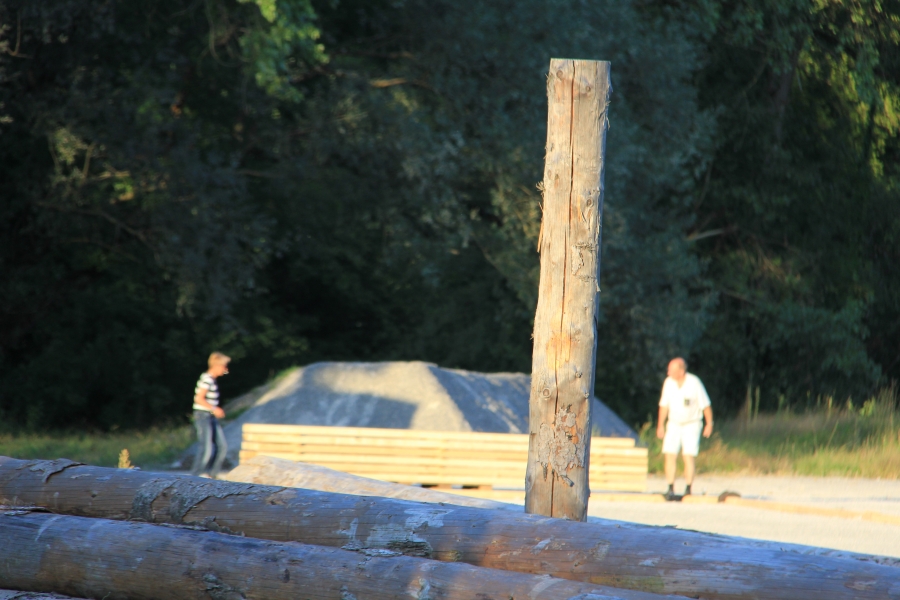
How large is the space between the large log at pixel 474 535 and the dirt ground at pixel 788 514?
123 inches

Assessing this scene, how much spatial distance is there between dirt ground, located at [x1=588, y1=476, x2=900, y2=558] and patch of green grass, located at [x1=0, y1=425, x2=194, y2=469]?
696cm

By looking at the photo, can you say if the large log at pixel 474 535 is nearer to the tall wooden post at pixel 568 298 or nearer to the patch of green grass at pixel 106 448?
the tall wooden post at pixel 568 298

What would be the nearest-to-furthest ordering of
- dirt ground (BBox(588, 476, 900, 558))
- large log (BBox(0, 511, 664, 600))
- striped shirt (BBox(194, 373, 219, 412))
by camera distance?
large log (BBox(0, 511, 664, 600)), dirt ground (BBox(588, 476, 900, 558)), striped shirt (BBox(194, 373, 219, 412))

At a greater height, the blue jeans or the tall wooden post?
the tall wooden post

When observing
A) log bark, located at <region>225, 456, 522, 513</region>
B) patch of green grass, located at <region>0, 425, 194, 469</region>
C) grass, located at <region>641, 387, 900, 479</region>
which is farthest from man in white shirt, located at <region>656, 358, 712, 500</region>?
patch of green grass, located at <region>0, 425, 194, 469</region>

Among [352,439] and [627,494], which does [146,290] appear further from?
[627,494]

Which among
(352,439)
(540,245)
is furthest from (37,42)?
(540,245)

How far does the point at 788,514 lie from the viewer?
10.2 metres

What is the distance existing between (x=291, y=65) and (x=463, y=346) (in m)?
9.93

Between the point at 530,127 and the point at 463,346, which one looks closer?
the point at 530,127

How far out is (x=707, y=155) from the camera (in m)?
21.2

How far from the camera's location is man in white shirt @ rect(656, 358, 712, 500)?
11406mm

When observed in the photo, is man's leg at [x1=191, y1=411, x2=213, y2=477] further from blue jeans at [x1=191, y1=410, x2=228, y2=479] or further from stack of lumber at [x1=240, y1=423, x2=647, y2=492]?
stack of lumber at [x1=240, y1=423, x2=647, y2=492]

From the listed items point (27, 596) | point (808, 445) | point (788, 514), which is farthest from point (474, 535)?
point (808, 445)
